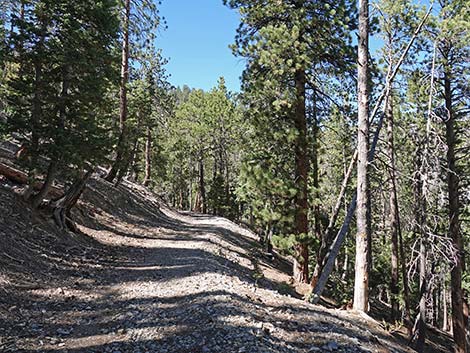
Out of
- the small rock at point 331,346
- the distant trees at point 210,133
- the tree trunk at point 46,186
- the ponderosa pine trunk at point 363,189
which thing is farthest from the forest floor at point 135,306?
the distant trees at point 210,133

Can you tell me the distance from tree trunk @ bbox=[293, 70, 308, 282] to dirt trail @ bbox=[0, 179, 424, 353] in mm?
1591

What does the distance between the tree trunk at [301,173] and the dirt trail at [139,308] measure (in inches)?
62.6

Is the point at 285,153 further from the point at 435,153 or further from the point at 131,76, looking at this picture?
the point at 131,76

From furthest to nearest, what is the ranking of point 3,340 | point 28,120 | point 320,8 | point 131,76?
point 131,76, point 320,8, point 28,120, point 3,340

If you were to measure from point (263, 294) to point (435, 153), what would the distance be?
484cm

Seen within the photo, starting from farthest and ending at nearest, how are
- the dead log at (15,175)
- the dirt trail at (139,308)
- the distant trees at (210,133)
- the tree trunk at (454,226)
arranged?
the distant trees at (210,133), the tree trunk at (454,226), the dead log at (15,175), the dirt trail at (139,308)

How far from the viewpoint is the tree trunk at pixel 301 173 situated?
11.7 m

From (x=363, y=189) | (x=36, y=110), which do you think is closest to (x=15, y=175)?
(x=36, y=110)

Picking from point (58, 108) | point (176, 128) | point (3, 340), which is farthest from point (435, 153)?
point (176, 128)

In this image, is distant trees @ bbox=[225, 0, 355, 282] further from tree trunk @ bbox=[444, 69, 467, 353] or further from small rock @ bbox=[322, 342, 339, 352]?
small rock @ bbox=[322, 342, 339, 352]

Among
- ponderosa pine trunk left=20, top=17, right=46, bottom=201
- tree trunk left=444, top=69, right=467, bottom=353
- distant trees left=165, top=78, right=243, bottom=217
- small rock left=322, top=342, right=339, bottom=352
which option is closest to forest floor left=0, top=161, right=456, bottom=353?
small rock left=322, top=342, right=339, bottom=352

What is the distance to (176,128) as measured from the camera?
3681 cm

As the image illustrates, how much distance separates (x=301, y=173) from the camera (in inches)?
472

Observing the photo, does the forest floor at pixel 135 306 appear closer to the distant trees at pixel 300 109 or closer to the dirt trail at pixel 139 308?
the dirt trail at pixel 139 308
